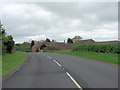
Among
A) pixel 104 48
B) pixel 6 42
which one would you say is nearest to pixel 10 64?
pixel 104 48

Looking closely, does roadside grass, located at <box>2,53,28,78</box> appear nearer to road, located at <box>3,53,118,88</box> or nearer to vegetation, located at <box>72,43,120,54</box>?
road, located at <box>3,53,118,88</box>

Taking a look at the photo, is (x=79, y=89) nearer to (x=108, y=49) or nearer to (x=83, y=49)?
(x=108, y=49)

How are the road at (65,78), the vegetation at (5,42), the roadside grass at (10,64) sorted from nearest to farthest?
the road at (65,78) → the roadside grass at (10,64) → the vegetation at (5,42)

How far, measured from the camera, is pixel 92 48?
92.7ft

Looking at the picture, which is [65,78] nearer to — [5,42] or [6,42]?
[5,42]

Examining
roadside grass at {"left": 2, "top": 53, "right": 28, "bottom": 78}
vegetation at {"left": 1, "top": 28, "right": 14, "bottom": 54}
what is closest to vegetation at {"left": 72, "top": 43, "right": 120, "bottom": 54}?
roadside grass at {"left": 2, "top": 53, "right": 28, "bottom": 78}

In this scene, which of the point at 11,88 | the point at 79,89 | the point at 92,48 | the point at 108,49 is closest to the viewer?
the point at 79,89

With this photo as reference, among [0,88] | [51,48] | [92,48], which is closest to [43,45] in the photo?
[51,48]

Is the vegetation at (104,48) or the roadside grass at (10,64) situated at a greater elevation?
the vegetation at (104,48)

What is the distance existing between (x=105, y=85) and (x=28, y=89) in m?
3.48

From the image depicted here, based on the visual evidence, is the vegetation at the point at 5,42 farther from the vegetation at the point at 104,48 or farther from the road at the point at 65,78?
the vegetation at the point at 104,48

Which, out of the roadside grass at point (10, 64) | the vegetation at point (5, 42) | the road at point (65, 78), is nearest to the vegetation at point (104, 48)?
the road at point (65, 78)

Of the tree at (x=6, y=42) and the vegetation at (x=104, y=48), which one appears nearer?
the vegetation at (x=104, y=48)

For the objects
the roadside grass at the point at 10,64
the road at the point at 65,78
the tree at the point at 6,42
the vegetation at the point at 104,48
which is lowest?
the roadside grass at the point at 10,64
